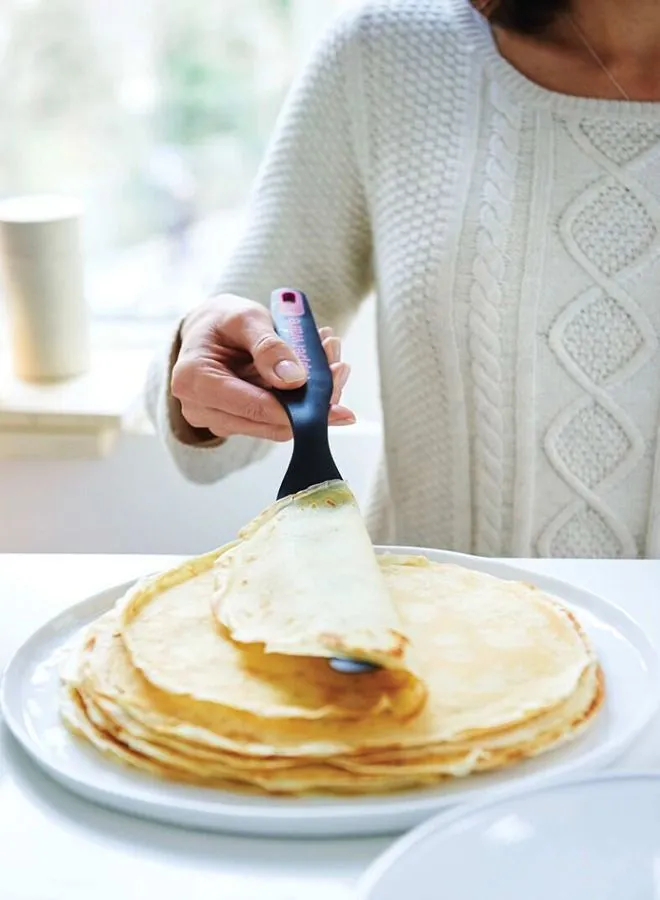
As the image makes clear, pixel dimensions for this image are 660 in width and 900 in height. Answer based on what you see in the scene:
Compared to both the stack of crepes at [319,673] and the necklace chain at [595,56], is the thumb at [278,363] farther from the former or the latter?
the necklace chain at [595,56]

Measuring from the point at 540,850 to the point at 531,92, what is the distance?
2.70 ft

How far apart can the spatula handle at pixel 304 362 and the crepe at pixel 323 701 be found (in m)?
0.15

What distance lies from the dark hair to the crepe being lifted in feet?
2.08

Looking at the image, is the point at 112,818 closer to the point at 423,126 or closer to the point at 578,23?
the point at 423,126

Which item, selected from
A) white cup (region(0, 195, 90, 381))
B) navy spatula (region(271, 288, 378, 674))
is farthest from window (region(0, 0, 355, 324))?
navy spatula (region(271, 288, 378, 674))

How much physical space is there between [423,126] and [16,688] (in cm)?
74

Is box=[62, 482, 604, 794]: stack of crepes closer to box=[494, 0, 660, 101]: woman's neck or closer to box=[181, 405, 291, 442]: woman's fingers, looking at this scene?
box=[181, 405, 291, 442]: woman's fingers

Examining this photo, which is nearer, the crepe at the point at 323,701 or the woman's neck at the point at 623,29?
the crepe at the point at 323,701

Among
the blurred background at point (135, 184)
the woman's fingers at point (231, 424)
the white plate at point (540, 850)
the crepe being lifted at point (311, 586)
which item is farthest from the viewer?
Result: the blurred background at point (135, 184)

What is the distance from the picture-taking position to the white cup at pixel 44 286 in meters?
1.60

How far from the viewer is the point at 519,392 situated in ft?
3.70

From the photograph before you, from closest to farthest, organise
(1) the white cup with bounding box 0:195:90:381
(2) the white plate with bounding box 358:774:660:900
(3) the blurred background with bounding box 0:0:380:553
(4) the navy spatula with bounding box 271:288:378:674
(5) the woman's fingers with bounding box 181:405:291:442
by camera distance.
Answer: (2) the white plate with bounding box 358:774:660:900, (4) the navy spatula with bounding box 271:288:378:674, (5) the woman's fingers with bounding box 181:405:291:442, (1) the white cup with bounding box 0:195:90:381, (3) the blurred background with bounding box 0:0:380:553

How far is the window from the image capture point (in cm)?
173

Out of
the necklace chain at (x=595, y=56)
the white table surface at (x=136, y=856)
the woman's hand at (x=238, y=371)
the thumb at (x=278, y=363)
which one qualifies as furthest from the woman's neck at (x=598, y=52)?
the white table surface at (x=136, y=856)
